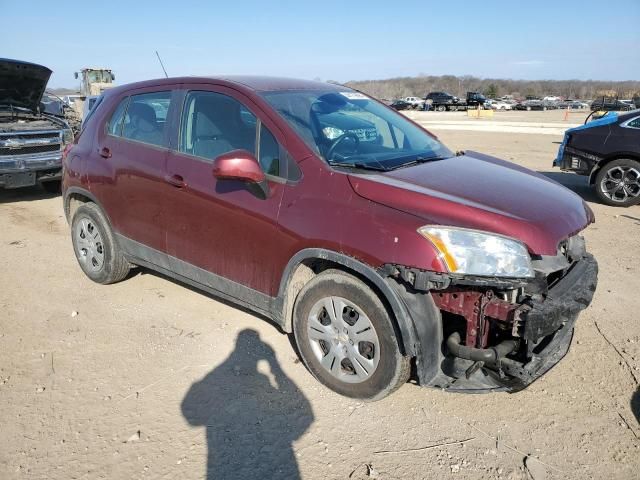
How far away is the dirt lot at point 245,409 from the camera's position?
257 cm

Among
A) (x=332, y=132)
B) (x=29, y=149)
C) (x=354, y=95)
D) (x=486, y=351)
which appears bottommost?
(x=486, y=351)

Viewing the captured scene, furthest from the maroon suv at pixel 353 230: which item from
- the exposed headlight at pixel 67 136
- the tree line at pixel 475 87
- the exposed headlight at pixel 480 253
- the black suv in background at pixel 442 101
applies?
the tree line at pixel 475 87

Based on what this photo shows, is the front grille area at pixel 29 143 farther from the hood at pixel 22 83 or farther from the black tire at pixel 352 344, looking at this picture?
the black tire at pixel 352 344

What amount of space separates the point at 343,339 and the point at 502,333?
0.89 meters

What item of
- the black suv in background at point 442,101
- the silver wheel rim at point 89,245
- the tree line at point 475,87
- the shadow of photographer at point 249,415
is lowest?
the shadow of photographer at point 249,415

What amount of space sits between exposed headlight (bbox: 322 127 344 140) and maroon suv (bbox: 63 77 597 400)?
0.04ft

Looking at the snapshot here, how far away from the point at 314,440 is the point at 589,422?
62.0 inches

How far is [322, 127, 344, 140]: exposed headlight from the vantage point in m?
3.28

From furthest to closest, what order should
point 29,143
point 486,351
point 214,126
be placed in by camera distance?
point 29,143
point 214,126
point 486,351

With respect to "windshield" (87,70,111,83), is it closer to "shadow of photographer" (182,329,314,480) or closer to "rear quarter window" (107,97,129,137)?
"rear quarter window" (107,97,129,137)

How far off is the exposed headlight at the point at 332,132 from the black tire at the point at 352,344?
91 cm

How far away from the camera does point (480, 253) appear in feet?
8.32

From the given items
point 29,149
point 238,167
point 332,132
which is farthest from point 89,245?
point 29,149

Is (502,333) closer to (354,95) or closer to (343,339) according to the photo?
(343,339)
